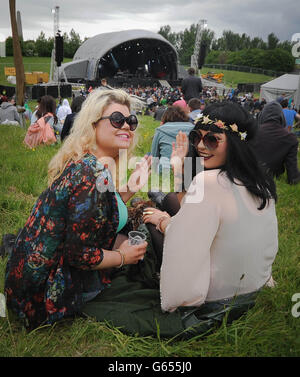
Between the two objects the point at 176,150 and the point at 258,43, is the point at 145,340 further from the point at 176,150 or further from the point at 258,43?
the point at 258,43

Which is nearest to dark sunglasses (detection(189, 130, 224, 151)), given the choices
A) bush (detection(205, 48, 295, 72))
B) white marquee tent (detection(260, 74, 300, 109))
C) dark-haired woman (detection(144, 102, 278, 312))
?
dark-haired woman (detection(144, 102, 278, 312))

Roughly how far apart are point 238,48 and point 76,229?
10296 centimetres

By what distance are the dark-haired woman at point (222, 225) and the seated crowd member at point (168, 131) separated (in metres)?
3.23

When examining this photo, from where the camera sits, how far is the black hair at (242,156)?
1563 mm

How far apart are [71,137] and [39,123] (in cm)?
506

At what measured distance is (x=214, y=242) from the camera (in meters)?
1.56

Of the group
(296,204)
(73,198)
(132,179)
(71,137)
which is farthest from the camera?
(296,204)

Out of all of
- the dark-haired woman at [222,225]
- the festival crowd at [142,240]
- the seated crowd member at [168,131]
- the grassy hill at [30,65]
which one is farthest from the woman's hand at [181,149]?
the grassy hill at [30,65]

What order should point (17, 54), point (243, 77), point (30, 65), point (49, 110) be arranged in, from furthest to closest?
point (243, 77) → point (30, 65) → point (17, 54) → point (49, 110)

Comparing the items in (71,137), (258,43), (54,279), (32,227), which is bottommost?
(54,279)

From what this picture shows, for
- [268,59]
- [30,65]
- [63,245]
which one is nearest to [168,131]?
[63,245]

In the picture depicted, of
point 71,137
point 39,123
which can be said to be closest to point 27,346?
point 71,137

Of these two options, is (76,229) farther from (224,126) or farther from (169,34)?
(169,34)

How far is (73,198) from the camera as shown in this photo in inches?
61.5
